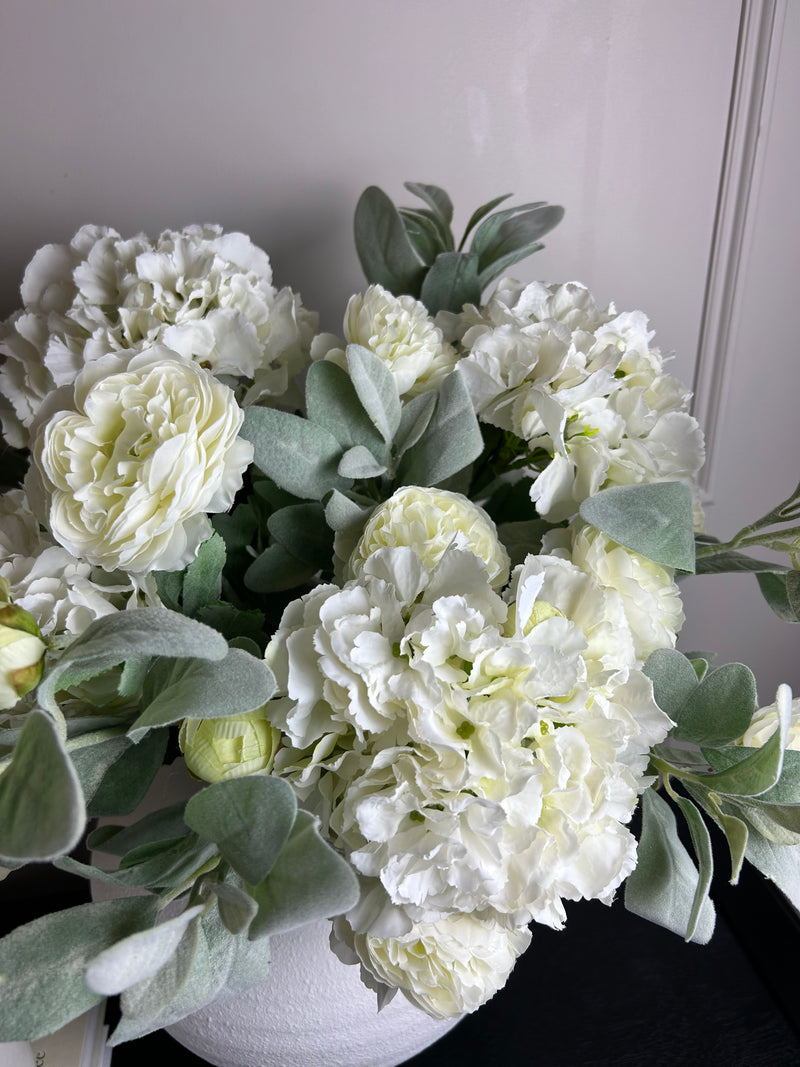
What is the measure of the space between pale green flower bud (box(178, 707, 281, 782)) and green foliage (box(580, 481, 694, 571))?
0.17m

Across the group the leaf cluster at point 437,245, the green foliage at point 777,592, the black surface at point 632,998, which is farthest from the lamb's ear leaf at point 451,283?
the black surface at point 632,998

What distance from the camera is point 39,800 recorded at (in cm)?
28

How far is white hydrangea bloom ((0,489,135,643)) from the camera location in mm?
376

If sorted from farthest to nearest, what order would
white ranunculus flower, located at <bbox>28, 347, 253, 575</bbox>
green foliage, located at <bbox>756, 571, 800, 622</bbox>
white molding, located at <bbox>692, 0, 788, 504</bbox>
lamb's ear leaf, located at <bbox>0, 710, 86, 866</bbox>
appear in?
white molding, located at <bbox>692, 0, 788, 504</bbox>
green foliage, located at <bbox>756, 571, 800, 622</bbox>
white ranunculus flower, located at <bbox>28, 347, 253, 575</bbox>
lamb's ear leaf, located at <bbox>0, 710, 86, 866</bbox>

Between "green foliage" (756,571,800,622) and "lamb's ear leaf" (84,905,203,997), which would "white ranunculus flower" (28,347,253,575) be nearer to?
"lamb's ear leaf" (84,905,203,997)

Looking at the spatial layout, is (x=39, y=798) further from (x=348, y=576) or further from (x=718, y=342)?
(x=718, y=342)

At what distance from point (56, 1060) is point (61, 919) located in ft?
0.93

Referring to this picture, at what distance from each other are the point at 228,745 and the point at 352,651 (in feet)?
0.25

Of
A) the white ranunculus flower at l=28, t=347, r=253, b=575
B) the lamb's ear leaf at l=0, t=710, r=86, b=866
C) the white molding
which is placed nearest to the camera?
the lamb's ear leaf at l=0, t=710, r=86, b=866

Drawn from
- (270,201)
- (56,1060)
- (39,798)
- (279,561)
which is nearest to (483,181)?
(270,201)

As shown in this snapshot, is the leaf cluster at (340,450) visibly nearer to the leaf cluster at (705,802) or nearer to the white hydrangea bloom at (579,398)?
the white hydrangea bloom at (579,398)

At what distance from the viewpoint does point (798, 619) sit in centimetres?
46

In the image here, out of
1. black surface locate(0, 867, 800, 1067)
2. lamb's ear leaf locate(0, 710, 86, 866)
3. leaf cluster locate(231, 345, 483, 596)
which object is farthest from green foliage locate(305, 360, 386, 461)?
black surface locate(0, 867, 800, 1067)

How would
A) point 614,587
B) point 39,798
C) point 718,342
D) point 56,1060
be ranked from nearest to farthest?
point 39,798 → point 614,587 → point 56,1060 → point 718,342
